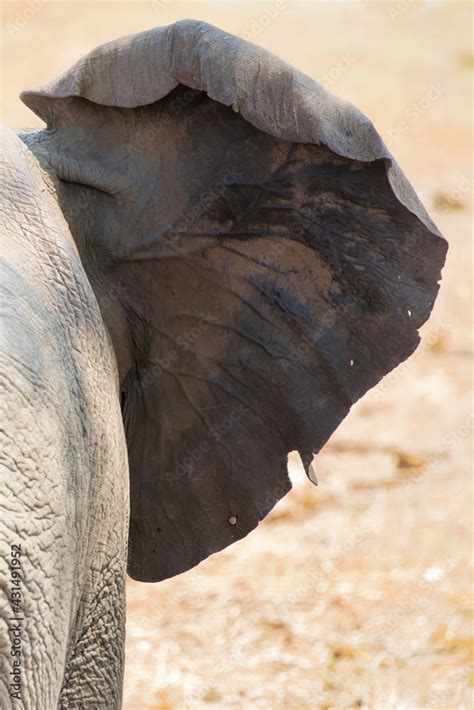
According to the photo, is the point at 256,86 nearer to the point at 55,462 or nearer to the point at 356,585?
the point at 55,462

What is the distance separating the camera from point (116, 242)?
223 centimetres

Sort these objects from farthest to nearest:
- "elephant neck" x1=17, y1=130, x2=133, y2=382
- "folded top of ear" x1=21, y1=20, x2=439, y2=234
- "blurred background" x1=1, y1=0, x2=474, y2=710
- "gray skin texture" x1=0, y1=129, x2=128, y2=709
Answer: "blurred background" x1=1, y1=0, x2=474, y2=710, "elephant neck" x1=17, y1=130, x2=133, y2=382, "folded top of ear" x1=21, y1=20, x2=439, y2=234, "gray skin texture" x1=0, y1=129, x2=128, y2=709

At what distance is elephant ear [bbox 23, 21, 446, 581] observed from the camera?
6.46 ft

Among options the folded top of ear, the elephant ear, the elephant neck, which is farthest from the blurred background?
the folded top of ear

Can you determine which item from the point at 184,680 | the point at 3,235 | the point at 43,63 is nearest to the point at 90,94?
the point at 3,235

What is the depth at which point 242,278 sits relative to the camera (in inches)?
92.8

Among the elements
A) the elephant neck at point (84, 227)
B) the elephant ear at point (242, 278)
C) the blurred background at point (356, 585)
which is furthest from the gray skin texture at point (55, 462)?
the blurred background at point (356, 585)

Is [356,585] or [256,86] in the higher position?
[256,86]

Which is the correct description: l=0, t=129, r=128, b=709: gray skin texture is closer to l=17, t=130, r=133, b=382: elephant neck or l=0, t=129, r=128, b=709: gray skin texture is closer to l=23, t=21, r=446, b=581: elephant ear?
l=17, t=130, r=133, b=382: elephant neck

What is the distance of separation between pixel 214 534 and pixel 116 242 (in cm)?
69

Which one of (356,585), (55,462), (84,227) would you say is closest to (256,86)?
(84,227)

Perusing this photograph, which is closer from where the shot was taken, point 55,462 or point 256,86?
point 55,462

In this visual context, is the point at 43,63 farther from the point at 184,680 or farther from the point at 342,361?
the point at 342,361

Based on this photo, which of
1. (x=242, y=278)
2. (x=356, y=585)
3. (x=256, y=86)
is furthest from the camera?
(x=356, y=585)
